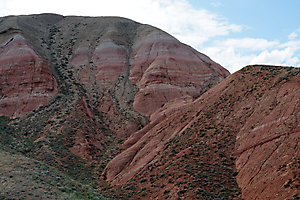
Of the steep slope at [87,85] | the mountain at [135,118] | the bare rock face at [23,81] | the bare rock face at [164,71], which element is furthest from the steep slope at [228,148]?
the bare rock face at [23,81]

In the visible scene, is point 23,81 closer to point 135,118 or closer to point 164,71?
point 135,118

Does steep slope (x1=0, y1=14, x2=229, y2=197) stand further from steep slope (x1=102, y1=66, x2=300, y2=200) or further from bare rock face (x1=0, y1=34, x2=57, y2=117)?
steep slope (x1=102, y1=66, x2=300, y2=200)

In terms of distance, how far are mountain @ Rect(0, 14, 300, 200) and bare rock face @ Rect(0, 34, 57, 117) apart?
20cm

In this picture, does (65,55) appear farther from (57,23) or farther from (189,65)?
(189,65)

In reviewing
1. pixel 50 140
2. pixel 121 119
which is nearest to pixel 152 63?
pixel 121 119

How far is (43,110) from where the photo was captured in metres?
44.1

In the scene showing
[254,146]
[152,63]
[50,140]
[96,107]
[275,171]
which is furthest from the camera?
[152,63]

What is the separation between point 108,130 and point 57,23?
4512 cm

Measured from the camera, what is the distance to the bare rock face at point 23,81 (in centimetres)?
4597

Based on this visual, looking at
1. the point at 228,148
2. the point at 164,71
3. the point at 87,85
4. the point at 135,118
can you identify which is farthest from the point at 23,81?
the point at 228,148

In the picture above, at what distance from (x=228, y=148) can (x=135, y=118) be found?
860 inches

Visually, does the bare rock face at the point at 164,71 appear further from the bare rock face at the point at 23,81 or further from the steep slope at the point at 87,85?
the bare rock face at the point at 23,81

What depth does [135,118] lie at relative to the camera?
4525 centimetres

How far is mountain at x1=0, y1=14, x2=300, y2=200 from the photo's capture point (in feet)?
72.8
